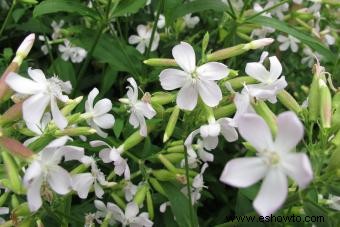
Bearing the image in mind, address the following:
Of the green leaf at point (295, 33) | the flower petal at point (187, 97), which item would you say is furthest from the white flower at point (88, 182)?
the green leaf at point (295, 33)

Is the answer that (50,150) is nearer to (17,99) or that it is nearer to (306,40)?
(17,99)

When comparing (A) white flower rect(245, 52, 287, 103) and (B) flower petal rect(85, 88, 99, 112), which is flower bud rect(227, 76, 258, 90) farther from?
(B) flower petal rect(85, 88, 99, 112)

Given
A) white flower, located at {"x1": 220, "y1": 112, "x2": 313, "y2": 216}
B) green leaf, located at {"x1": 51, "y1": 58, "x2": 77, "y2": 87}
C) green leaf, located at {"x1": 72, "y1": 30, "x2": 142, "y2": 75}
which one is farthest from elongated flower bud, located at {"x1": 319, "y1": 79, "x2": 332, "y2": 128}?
green leaf, located at {"x1": 51, "y1": 58, "x2": 77, "y2": 87}

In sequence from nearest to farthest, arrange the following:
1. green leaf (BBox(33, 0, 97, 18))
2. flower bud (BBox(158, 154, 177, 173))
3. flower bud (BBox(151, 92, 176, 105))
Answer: flower bud (BBox(151, 92, 176, 105))
flower bud (BBox(158, 154, 177, 173))
green leaf (BBox(33, 0, 97, 18))

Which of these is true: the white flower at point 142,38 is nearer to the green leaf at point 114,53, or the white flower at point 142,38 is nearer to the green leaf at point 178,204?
the green leaf at point 114,53

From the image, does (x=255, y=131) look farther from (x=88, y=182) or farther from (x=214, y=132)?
(x=88, y=182)
